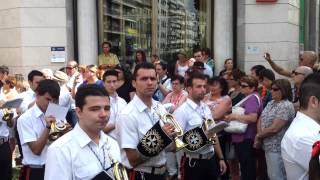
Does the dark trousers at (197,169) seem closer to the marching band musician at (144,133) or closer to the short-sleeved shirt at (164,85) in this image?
the marching band musician at (144,133)

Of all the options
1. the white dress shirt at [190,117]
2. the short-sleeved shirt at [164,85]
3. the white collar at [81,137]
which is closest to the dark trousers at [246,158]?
the white dress shirt at [190,117]

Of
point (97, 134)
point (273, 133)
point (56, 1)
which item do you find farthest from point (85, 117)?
point (56, 1)

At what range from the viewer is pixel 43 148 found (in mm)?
5219

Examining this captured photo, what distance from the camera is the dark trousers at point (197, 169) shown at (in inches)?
249

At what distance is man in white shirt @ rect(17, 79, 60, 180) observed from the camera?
513cm

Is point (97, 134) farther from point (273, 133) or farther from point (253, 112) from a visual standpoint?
point (253, 112)

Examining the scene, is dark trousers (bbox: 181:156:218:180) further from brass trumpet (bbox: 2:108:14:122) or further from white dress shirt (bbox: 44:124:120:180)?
white dress shirt (bbox: 44:124:120:180)

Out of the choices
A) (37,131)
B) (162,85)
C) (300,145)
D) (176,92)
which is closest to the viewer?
(300,145)

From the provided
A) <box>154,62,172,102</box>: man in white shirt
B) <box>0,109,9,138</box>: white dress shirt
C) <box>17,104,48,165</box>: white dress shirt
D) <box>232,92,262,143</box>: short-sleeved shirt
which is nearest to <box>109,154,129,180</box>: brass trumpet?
<box>17,104,48,165</box>: white dress shirt

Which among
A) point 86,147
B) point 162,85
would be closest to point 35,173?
point 86,147

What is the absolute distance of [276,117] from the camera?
7016mm

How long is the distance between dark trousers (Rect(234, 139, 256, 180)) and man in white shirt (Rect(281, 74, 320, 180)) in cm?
411

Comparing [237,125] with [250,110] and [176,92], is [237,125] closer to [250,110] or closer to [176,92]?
[250,110]

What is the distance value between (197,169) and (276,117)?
146 centimetres
